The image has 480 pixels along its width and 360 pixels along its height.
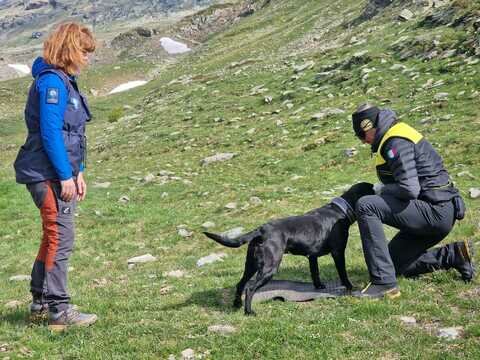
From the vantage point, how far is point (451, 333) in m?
6.21

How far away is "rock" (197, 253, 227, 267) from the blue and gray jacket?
450cm

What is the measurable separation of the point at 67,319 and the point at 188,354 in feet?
6.17

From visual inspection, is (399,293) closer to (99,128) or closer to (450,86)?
(450,86)

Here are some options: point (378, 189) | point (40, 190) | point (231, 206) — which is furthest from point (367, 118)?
point (231, 206)

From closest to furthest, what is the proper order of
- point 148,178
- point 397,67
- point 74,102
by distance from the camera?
1. point 74,102
2. point 148,178
3. point 397,67

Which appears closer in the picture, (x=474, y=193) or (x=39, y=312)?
(x=39, y=312)

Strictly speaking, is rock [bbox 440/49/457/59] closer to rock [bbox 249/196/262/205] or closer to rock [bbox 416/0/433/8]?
rock [bbox 249/196/262/205]

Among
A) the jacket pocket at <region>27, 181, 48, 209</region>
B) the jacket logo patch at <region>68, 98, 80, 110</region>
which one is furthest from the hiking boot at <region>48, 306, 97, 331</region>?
the jacket logo patch at <region>68, 98, 80, 110</region>

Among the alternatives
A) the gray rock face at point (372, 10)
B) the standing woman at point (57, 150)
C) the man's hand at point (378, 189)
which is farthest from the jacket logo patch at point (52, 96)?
the gray rock face at point (372, 10)

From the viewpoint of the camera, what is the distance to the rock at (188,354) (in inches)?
241

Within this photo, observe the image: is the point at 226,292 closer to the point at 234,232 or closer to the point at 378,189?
the point at 378,189

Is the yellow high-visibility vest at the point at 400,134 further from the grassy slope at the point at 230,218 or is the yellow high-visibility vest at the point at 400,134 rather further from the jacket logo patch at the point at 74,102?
the jacket logo patch at the point at 74,102

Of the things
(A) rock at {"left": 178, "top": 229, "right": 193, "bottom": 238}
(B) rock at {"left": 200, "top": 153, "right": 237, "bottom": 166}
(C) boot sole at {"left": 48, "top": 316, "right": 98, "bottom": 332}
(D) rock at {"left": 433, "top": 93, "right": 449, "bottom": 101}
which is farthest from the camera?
(B) rock at {"left": 200, "top": 153, "right": 237, "bottom": 166}

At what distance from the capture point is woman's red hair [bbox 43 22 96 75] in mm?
6668
